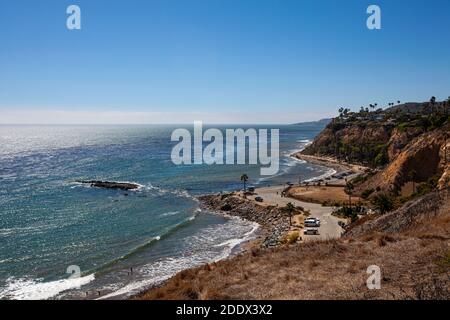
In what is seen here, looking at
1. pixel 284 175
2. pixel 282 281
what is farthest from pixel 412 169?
pixel 282 281

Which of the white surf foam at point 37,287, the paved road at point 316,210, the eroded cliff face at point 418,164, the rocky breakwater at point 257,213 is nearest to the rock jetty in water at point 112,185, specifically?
the rocky breakwater at point 257,213

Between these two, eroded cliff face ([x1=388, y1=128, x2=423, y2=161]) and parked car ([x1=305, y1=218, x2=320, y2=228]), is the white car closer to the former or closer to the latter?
parked car ([x1=305, y1=218, x2=320, y2=228])

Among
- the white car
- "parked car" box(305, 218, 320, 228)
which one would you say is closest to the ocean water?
the white car

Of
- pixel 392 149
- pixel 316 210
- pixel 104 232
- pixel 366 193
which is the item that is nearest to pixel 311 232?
pixel 316 210

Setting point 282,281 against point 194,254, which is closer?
point 282,281

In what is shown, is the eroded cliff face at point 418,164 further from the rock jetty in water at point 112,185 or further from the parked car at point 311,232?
the rock jetty in water at point 112,185
